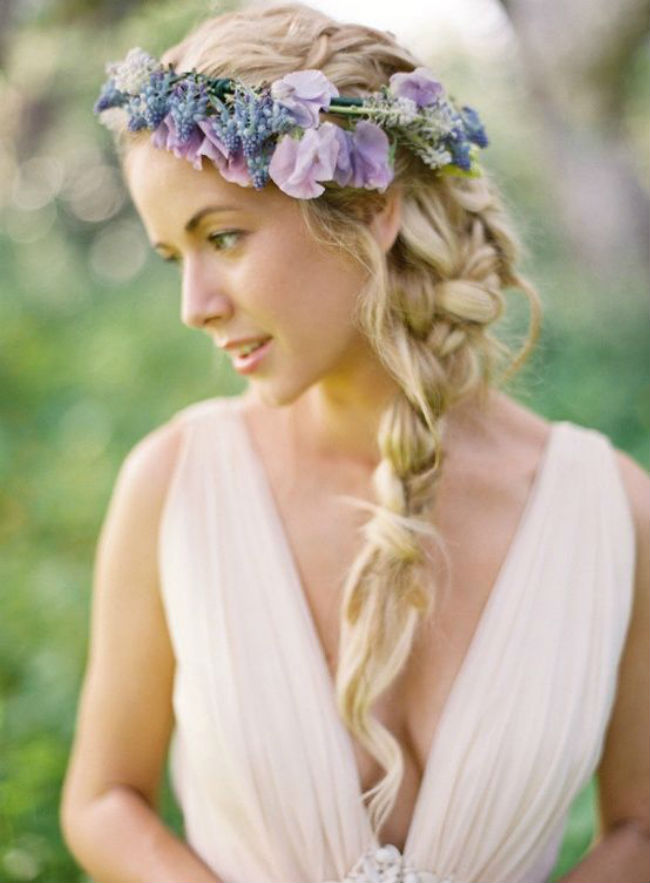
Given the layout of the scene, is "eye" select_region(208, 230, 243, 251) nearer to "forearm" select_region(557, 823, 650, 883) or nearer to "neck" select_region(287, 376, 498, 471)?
"neck" select_region(287, 376, 498, 471)

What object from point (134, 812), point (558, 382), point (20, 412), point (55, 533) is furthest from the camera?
point (20, 412)

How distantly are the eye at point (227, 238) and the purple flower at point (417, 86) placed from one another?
0.35m

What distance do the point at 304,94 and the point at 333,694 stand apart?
1009 millimetres

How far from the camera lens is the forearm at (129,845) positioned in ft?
7.01

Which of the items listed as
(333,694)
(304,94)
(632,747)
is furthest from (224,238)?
(632,747)

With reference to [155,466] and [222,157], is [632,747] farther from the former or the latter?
[222,157]

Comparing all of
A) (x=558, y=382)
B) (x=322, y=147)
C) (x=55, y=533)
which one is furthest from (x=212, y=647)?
(x=558, y=382)

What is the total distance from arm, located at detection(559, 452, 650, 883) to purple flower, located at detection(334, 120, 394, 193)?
0.76 metres

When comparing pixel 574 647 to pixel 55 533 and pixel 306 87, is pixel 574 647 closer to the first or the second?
pixel 306 87

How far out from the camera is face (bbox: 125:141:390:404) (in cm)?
192

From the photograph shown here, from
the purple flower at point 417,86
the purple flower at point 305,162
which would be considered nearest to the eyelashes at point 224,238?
the purple flower at point 305,162

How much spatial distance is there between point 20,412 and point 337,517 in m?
3.63

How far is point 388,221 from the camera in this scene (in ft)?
6.72

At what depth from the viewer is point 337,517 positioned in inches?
89.3
